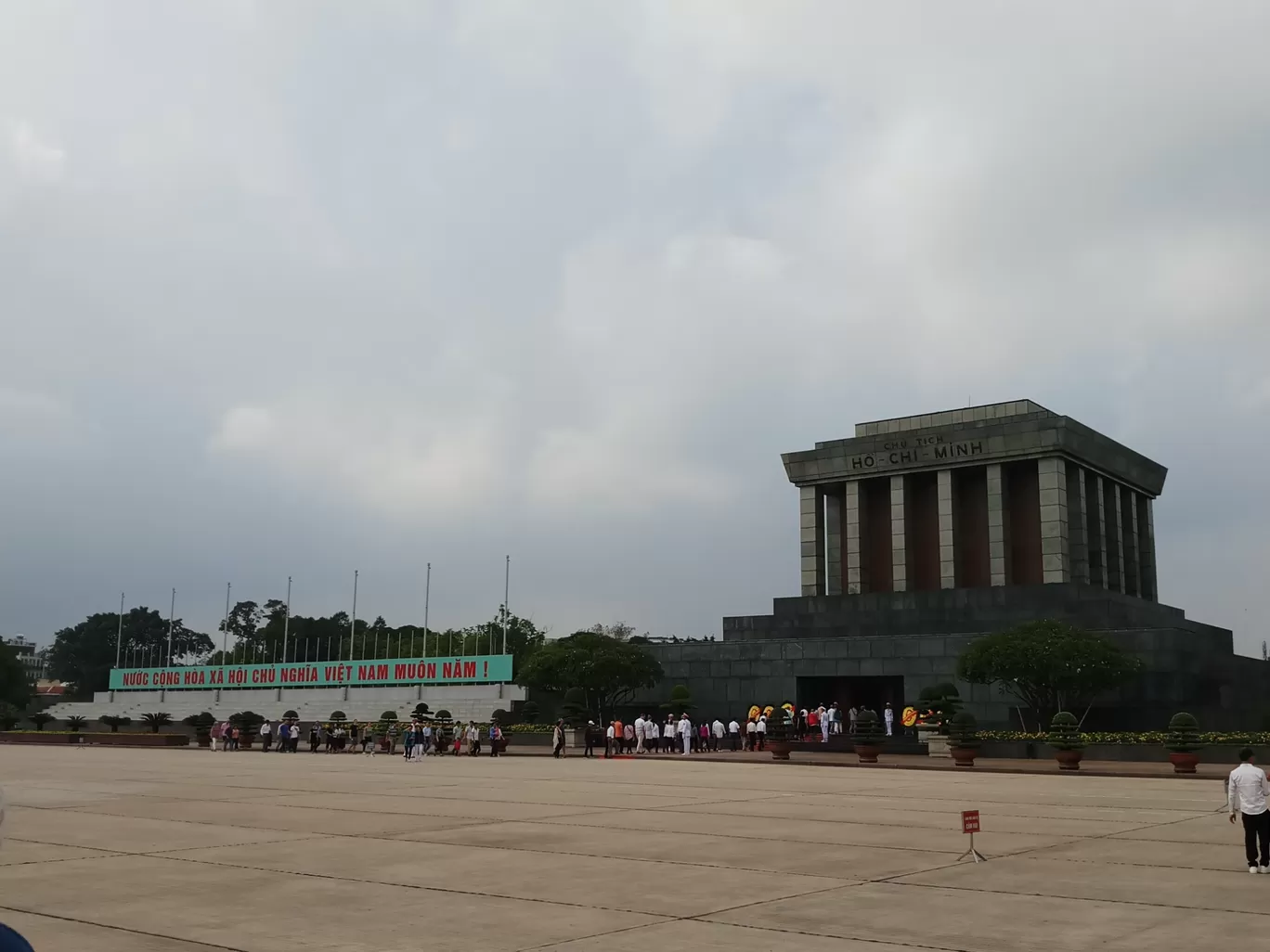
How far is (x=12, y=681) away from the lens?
119 metres

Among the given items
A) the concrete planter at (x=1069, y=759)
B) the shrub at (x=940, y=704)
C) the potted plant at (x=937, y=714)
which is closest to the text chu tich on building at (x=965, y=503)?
the potted plant at (x=937, y=714)

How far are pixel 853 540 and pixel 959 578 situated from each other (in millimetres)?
7011

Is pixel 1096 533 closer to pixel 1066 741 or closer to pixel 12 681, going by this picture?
pixel 1066 741

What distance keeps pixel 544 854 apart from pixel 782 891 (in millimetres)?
3979

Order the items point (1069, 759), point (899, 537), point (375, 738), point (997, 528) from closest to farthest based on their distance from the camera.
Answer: point (1069, 759)
point (375, 738)
point (997, 528)
point (899, 537)

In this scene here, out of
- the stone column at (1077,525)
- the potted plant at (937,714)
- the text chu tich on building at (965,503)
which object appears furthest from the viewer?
the text chu tich on building at (965,503)

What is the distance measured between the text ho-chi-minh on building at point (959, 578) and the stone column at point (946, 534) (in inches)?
3.5

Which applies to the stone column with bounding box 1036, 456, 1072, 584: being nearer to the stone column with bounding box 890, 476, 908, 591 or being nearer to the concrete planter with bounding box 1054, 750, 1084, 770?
the stone column with bounding box 890, 476, 908, 591

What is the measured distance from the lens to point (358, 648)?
458 ft

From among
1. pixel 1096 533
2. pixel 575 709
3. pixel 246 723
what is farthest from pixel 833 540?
pixel 246 723

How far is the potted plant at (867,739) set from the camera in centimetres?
3994

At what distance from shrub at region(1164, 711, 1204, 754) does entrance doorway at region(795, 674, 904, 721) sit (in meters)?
29.2

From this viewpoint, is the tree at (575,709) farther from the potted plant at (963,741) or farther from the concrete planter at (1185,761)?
the concrete planter at (1185,761)

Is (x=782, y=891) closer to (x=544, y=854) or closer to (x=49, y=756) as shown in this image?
(x=544, y=854)
